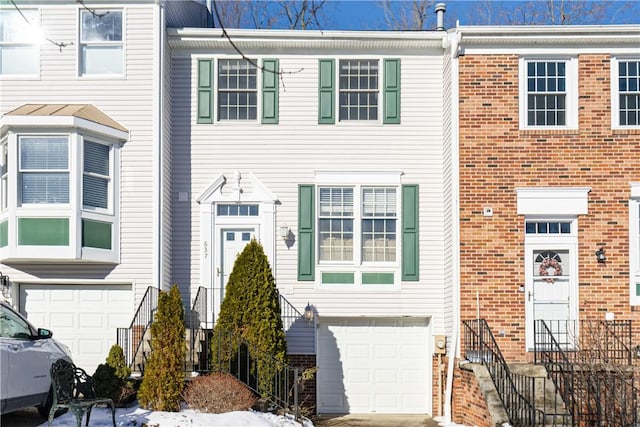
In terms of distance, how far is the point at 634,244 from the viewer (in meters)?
14.9

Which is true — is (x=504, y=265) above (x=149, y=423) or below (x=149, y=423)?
above

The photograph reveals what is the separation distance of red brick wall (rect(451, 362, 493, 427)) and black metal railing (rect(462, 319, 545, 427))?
35 cm

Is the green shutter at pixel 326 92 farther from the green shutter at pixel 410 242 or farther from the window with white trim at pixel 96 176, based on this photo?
the window with white trim at pixel 96 176

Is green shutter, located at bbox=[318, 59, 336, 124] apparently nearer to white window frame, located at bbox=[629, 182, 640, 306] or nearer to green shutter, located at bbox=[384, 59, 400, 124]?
green shutter, located at bbox=[384, 59, 400, 124]

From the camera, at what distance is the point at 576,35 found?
15.1 meters

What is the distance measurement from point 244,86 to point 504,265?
19.4ft

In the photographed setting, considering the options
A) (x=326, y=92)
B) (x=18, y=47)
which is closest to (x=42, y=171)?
(x=18, y=47)

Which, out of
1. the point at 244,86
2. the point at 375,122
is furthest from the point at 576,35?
the point at 244,86

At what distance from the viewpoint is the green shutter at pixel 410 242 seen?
15656mm

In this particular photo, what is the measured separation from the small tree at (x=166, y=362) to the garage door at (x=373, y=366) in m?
4.43

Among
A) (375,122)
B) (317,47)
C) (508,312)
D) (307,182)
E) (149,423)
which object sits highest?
(317,47)

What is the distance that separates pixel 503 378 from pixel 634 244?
4.09 m

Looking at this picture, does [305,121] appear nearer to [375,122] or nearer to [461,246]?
[375,122]

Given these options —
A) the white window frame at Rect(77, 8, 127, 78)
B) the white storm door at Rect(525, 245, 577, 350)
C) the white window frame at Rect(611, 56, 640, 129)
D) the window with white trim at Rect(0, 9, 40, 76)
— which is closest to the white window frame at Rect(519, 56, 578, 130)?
the white window frame at Rect(611, 56, 640, 129)
